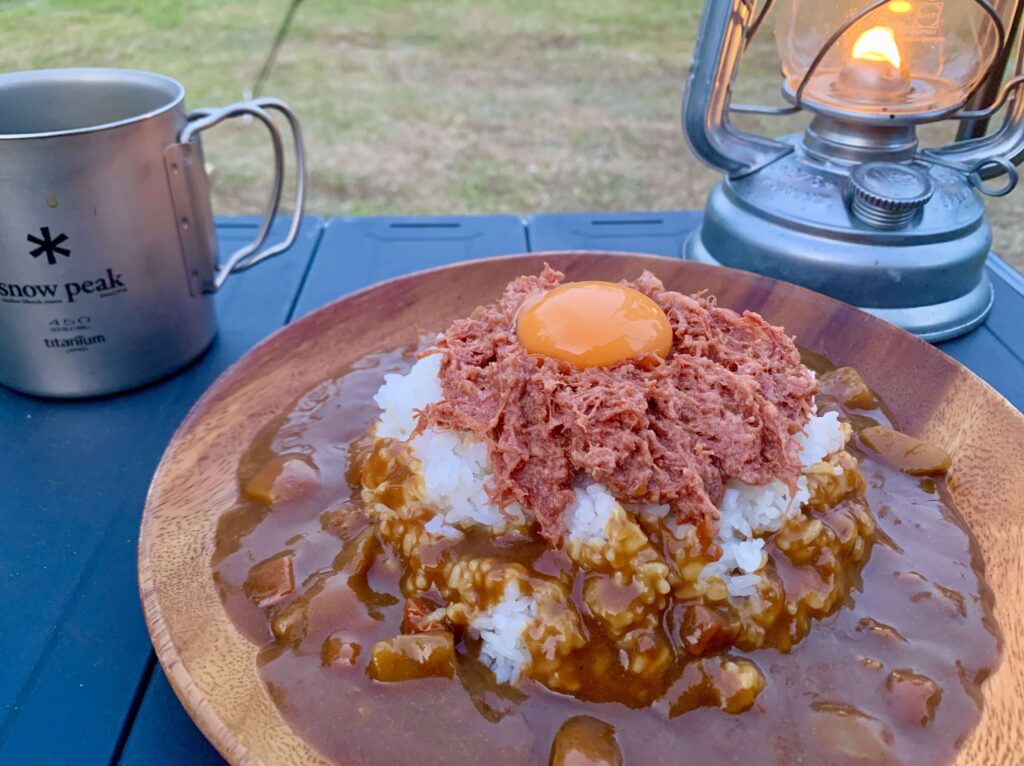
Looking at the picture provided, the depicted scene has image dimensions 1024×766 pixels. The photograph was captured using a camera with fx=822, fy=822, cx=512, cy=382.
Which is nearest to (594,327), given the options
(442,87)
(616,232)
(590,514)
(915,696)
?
(590,514)

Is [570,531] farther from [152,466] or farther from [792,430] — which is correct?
[152,466]

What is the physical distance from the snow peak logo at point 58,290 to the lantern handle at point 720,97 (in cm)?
151

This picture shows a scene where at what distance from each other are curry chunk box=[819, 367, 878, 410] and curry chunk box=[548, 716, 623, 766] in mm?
960

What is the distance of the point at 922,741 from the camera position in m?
1.18

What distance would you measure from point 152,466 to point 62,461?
204 mm

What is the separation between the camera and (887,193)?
2055mm

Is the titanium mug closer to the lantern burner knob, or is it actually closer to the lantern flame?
the lantern burner knob

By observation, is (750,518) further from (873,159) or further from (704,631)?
(873,159)

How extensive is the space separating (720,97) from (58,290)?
170cm

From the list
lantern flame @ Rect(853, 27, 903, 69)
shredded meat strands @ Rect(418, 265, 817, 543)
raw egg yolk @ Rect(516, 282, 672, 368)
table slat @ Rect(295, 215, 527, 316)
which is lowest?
table slat @ Rect(295, 215, 527, 316)

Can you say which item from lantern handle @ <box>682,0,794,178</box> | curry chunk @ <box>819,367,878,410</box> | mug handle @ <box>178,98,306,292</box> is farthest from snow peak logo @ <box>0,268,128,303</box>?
curry chunk @ <box>819,367,878,410</box>

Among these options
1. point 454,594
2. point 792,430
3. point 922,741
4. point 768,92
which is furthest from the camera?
point 768,92

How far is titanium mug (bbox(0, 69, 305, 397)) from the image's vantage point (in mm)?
1732

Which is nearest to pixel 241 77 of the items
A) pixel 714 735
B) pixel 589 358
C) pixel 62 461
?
pixel 62 461
